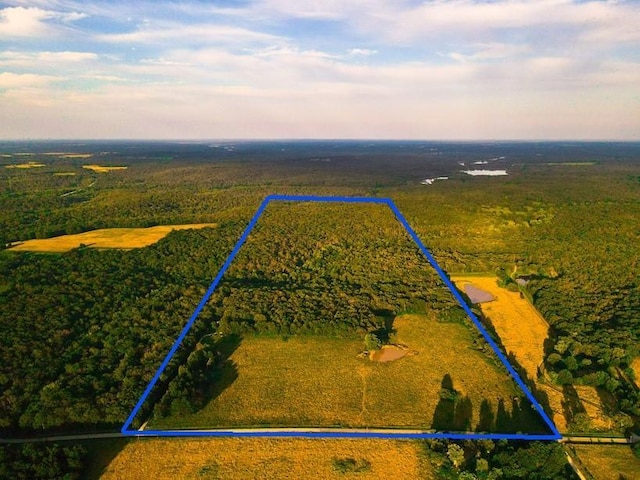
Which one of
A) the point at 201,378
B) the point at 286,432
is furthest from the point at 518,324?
the point at 201,378

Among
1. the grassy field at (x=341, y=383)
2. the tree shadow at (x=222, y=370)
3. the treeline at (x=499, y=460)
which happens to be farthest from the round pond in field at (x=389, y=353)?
the tree shadow at (x=222, y=370)

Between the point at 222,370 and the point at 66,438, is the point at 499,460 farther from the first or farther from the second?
the point at 66,438

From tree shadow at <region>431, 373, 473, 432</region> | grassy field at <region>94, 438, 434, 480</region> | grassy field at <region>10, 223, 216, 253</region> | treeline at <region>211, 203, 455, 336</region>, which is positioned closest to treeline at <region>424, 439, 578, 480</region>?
grassy field at <region>94, 438, 434, 480</region>

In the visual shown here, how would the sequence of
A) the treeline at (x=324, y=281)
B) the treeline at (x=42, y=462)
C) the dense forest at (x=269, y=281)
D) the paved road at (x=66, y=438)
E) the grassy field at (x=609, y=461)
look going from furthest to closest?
the treeline at (x=324, y=281) < the dense forest at (x=269, y=281) < the paved road at (x=66, y=438) < the grassy field at (x=609, y=461) < the treeline at (x=42, y=462)

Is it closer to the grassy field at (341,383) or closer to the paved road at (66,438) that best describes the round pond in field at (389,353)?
the grassy field at (341,383)

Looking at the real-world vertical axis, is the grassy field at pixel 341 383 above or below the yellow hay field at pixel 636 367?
below

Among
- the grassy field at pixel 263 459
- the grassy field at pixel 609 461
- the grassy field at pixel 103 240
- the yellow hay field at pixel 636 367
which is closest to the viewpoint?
the grassy field at pixel 609 461
